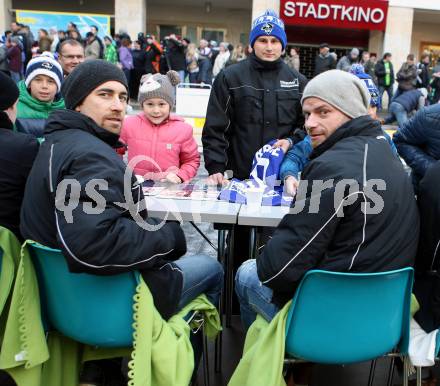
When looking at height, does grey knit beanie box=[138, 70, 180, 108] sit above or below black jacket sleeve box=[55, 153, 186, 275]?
above

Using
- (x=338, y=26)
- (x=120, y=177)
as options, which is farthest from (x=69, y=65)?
(x=338, y=26)

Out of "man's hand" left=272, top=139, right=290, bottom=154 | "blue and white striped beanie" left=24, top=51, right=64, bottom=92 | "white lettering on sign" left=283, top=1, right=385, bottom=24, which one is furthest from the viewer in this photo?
"white lettering on sign" left=283, top=1, right=385, bottom=24

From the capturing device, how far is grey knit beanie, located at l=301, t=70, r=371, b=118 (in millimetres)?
2016

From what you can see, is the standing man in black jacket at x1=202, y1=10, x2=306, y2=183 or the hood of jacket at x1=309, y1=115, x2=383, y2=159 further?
the standing man in black jacket at x1=202, y1=10, x2=306, y2=183

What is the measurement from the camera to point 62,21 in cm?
1683

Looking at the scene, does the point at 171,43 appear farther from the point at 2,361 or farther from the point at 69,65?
the point at 2,361

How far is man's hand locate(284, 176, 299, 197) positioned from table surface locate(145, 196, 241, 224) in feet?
1.35

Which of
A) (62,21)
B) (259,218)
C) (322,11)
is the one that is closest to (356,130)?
(259,218)

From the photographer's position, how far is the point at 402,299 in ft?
6.15

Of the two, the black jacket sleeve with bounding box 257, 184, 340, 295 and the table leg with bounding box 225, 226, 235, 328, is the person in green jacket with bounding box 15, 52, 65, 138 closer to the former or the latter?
the table leg with bounding box 225, 226, 235, 328

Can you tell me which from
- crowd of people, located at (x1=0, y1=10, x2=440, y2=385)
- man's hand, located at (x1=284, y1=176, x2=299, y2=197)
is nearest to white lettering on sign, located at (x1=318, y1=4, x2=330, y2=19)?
crowd of people, located at (x1=0, y1=10, x2=440, y2=385)

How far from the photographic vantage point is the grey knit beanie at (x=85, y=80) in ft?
6.79

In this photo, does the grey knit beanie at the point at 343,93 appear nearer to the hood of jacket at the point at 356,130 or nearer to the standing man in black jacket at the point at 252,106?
the hood of jacket at the point at 356,130

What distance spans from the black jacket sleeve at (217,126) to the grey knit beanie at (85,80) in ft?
→ 4.54
